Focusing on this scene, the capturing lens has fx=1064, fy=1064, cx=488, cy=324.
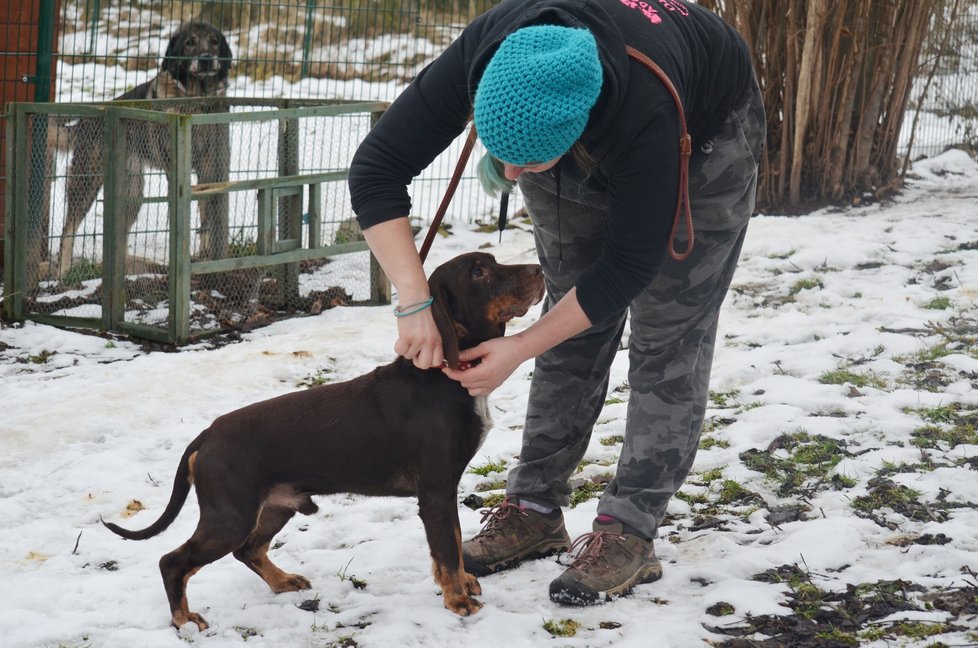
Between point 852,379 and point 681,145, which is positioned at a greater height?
point 681,145

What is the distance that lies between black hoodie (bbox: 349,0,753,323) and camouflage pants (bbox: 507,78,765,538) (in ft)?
0.49

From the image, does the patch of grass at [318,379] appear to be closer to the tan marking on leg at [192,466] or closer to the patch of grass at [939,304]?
the tan marking on leg at [192,466]

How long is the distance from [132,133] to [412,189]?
3504mm

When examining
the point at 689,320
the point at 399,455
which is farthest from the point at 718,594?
the point at 399,455

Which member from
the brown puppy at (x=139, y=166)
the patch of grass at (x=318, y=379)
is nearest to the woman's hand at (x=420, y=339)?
the patch of grass at (x=318, y=379)

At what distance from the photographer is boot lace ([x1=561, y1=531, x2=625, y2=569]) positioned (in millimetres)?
3213

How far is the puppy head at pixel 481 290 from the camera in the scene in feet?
10.5

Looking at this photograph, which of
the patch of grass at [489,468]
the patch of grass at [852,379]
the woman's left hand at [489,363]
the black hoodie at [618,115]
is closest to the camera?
the black hoodie at [618,115]

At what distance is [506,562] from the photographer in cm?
347

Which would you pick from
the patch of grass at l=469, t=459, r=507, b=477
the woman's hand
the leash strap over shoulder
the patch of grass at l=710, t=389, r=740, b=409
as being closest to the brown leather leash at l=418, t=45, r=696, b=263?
the leash strap over shoulder

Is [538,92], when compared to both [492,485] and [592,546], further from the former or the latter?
[492,485]

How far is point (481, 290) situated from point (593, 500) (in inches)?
46.1

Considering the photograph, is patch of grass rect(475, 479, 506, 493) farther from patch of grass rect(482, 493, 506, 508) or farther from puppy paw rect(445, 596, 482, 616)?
puppy paw rect(445, 596, 482, 616)

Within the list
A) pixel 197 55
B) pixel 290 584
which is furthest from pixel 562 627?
pixel 197 55
